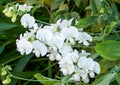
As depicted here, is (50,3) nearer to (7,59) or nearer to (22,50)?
(7,59)

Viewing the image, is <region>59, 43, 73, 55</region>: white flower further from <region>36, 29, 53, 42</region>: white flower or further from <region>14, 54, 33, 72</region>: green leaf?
<region>14, 54, 33, 72</region>: green leaf

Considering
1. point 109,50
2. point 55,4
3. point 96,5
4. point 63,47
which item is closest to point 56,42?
point 63,47

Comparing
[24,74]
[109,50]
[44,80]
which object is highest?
[109,50]

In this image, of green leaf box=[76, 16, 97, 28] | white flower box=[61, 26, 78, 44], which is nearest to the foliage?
green leaf box=[76, 16, 97, 28]

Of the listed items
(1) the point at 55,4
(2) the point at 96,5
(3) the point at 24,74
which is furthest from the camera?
(3) the point at 24,74

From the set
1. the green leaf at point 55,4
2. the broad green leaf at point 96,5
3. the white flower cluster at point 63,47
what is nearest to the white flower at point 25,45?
the white flower cluster at point 63,47

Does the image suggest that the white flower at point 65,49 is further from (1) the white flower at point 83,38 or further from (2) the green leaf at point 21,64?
(2) the green leaf at point 21,64

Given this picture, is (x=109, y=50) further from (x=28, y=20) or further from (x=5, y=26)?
(x=5, y=26)
